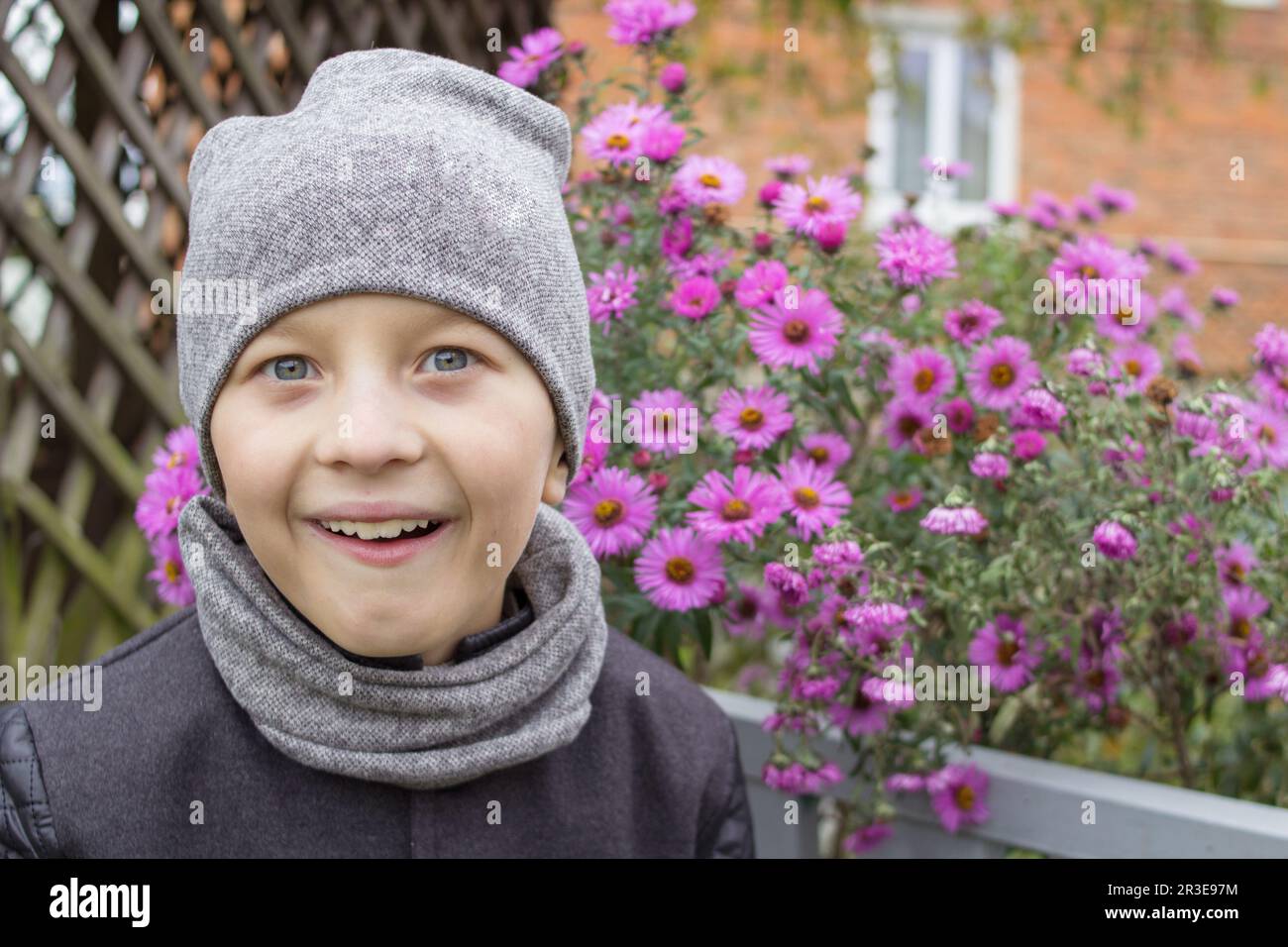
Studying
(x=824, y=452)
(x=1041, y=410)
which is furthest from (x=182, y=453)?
(x=1041, y=410)

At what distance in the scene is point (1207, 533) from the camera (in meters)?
1.36

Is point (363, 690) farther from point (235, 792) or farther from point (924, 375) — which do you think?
point (924, 375)

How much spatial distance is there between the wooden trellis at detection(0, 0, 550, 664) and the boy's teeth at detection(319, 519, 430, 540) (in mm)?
1567

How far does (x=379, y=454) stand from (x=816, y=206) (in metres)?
0.68

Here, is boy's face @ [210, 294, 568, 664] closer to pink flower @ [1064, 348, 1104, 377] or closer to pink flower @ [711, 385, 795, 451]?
pink flower @ [711, 385, 795, 451]

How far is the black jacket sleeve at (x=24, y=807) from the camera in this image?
1.00m

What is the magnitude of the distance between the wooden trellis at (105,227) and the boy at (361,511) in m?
1.41

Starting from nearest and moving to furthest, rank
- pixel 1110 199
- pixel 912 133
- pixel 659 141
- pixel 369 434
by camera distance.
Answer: pixel 369 434
pixel 659 141
pixel 1110 199
pixel 912 133

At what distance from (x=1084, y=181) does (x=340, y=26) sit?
21.7 ft

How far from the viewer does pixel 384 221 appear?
96 centimetres

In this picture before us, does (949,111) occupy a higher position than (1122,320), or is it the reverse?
(949,111)

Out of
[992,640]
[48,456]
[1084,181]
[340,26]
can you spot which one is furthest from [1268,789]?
[1084,181]

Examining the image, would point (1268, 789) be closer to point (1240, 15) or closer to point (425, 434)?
point (425, 434)

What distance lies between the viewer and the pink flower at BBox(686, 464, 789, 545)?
1255 mm
